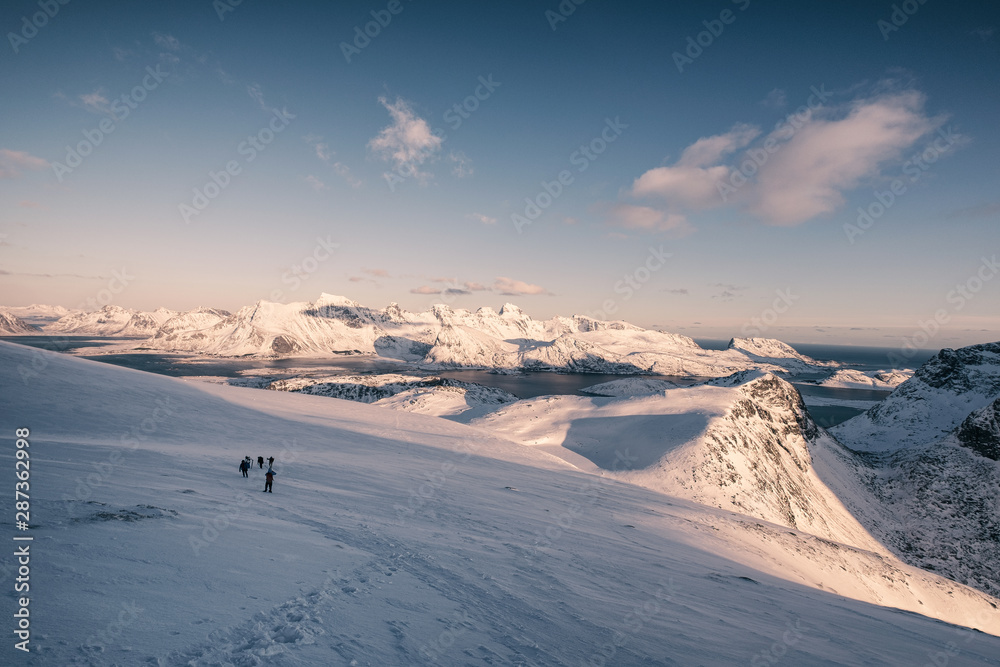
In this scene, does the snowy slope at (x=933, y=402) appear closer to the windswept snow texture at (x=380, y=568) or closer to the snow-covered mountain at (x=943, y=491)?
the snow-covered mountain at (x=943, y=491)

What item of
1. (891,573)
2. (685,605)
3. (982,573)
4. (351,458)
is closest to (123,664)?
(685,605)

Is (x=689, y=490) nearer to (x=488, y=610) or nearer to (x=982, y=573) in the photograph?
(x=982, y=573)

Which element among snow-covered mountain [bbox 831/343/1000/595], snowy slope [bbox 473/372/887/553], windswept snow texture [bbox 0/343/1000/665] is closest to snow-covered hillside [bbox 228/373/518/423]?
snowy slope [bbox 473/372/887/553]

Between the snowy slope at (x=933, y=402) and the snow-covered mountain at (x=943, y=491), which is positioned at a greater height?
the snowy slope at (x=933, y=402)

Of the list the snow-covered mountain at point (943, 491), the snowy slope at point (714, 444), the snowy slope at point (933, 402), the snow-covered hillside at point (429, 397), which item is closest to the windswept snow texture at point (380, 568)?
the snowy slope at point (714, 444)

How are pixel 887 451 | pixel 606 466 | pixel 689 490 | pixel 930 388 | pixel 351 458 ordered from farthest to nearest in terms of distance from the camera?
pixel 930 388, pixel 887 451, pixel 606 466, pixel 689 490, pixel 351 458
